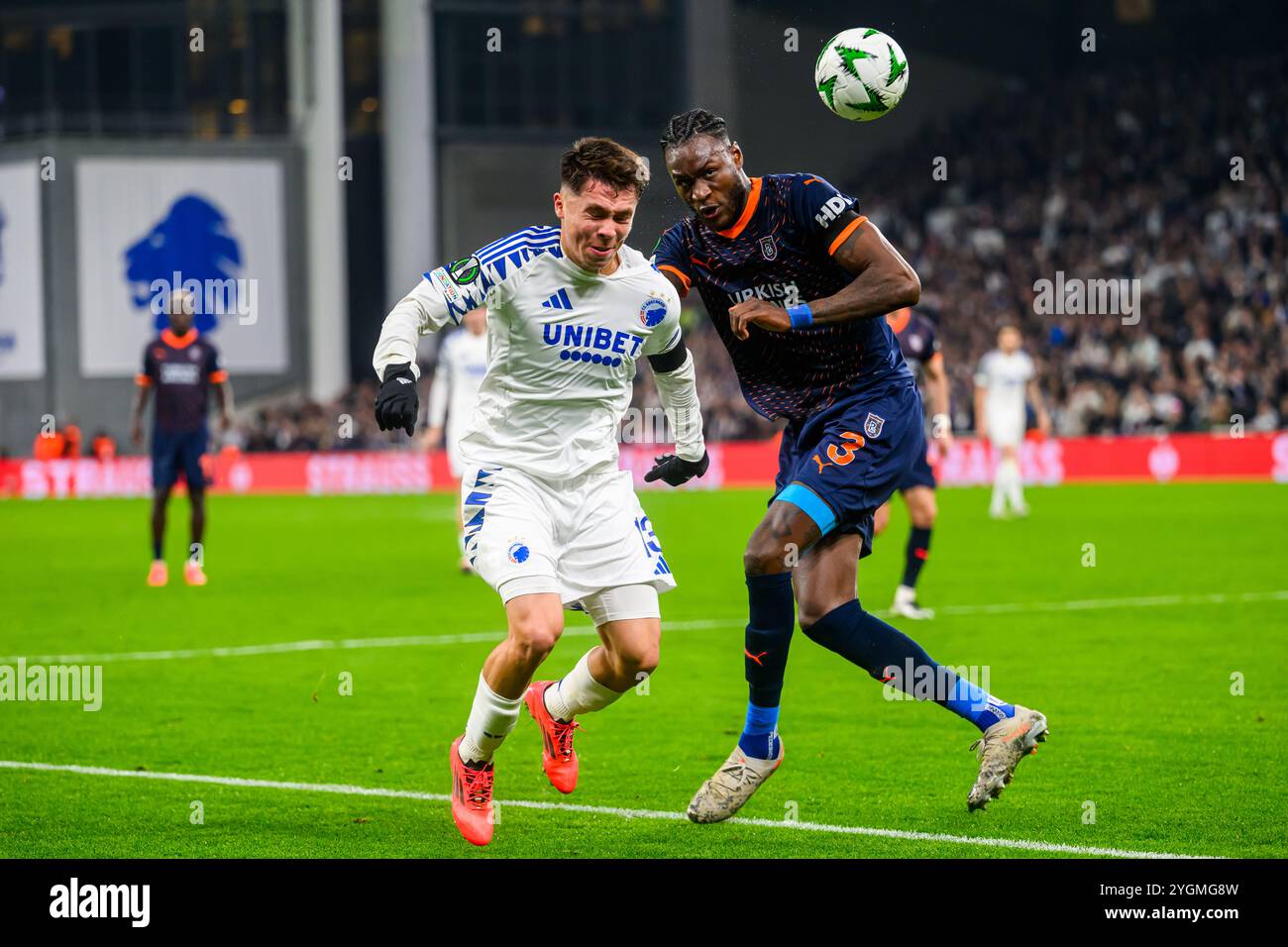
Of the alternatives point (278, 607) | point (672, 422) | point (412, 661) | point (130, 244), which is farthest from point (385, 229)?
point (672, 422)

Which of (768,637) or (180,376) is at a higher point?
(180,376)

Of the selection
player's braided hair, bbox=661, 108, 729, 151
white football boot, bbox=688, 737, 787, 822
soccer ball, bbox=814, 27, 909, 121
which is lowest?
white football boot, bbox=688, 737, 787, 822

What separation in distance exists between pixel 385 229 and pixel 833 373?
36452mm

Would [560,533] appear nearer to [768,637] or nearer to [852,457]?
[768,637]

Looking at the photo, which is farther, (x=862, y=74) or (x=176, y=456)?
(x=176, y=456)

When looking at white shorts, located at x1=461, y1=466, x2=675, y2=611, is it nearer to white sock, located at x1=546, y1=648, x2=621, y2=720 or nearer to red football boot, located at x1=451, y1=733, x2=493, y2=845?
white sock, located at x1=546, y1=648, x2=621, y2=720

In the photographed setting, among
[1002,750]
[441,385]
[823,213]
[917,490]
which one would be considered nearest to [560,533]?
[823,213]

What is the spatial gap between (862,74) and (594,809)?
2962 mm

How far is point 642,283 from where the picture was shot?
20.2ft

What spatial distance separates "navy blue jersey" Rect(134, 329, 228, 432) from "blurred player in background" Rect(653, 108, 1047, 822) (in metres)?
8.53

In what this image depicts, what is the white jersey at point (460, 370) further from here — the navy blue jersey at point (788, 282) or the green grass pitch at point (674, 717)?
the navy blue jersey at point (788, 282)

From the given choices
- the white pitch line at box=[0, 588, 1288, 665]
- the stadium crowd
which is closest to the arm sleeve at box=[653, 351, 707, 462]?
the white pitch line at box=[0, 588, 1288, 665]

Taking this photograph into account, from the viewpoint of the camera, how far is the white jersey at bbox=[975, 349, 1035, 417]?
21.9 meters

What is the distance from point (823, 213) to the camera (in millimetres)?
6289
